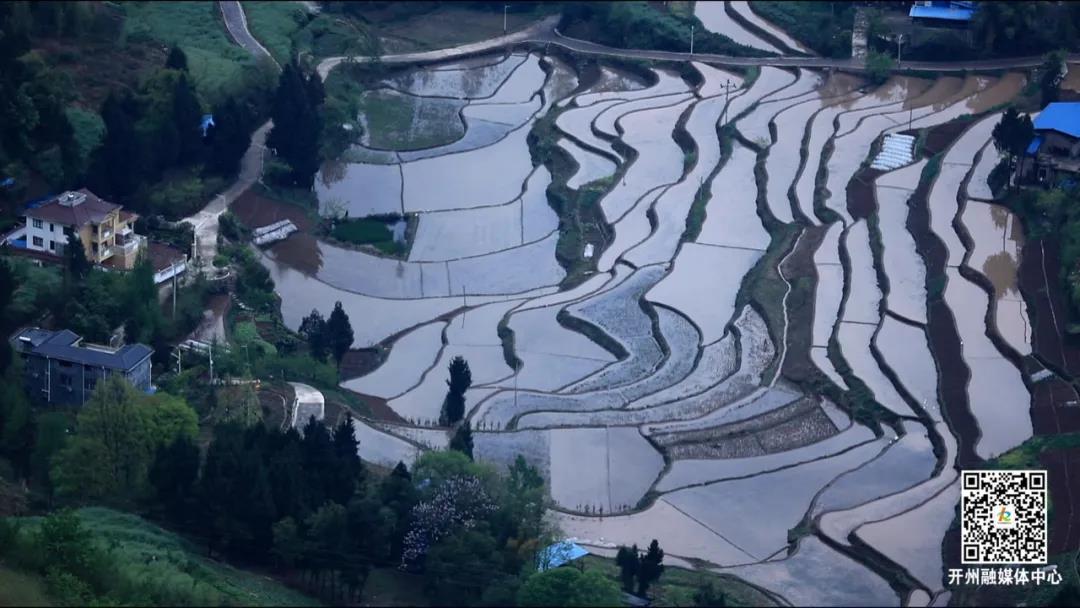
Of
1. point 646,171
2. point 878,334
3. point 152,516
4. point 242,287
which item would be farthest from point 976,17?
point 152,516

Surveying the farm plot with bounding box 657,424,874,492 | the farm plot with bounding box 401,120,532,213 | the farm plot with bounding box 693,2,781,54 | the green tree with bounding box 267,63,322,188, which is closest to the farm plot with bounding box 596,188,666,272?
the farm plot with bounding box 401,120,532,213

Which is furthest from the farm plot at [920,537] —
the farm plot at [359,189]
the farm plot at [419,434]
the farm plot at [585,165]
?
the farm plot at [359,189]

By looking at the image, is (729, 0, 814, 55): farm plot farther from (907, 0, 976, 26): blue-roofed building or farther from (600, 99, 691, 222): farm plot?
(600, 99, 691, 222): farm plot

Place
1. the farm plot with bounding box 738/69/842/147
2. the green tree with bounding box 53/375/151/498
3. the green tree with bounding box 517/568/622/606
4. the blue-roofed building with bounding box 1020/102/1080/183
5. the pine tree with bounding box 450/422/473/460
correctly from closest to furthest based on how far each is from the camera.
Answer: the green tree with bounding box 517/568/622/606
the green tree with bounding box 53/375/151/498
the pine tree with bounding box 450/422/473/460
the blue-roofed building with bounding box 1020/102/1080/183
the farm plot with bounding box 738/69/842/147

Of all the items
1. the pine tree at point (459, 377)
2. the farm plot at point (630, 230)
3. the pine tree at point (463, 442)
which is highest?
the farm plot at point (630, 230)

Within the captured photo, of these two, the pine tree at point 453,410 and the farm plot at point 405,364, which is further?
the farm plot at point 405,364

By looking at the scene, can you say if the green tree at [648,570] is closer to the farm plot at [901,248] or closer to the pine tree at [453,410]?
the pine tree at [453,410]

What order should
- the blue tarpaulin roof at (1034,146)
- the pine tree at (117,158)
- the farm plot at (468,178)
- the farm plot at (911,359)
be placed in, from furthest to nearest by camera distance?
the farm plot at (468,178)
the blue tarpaulin roof at (1034,146)
the pine tree at (117,158)
the farm plot at (911,359)
